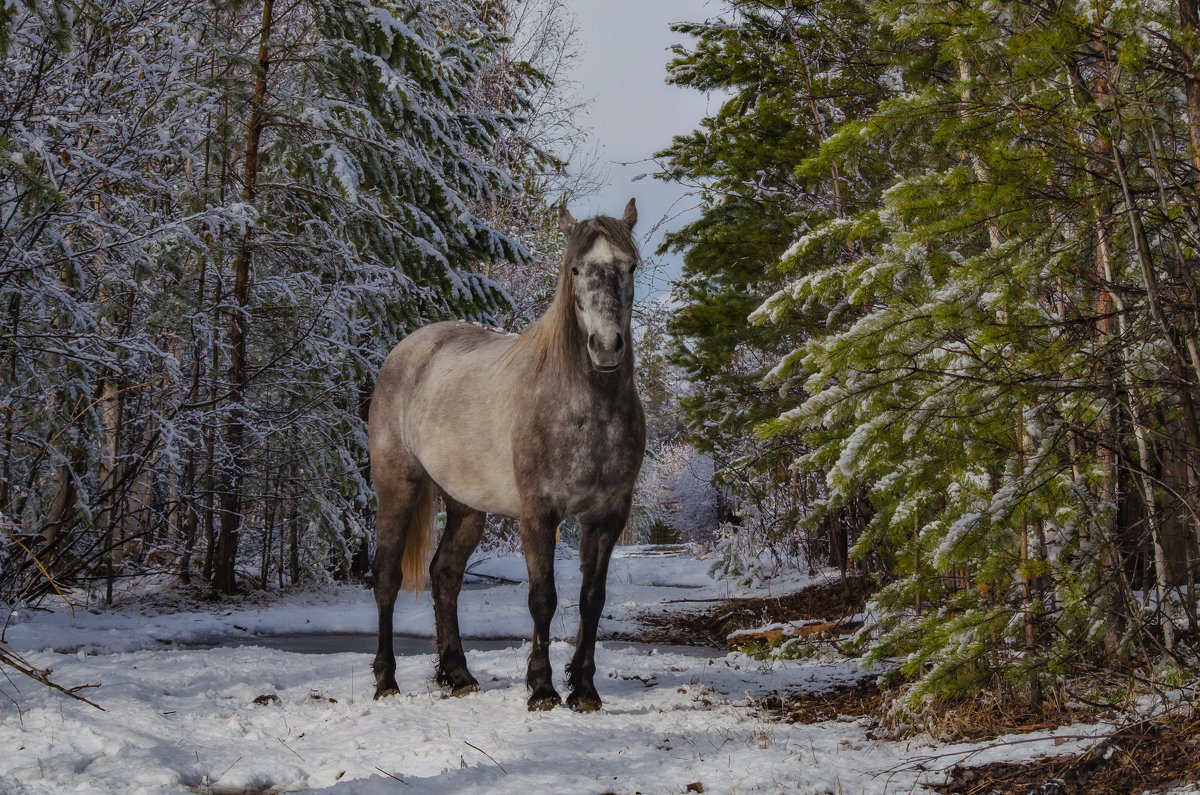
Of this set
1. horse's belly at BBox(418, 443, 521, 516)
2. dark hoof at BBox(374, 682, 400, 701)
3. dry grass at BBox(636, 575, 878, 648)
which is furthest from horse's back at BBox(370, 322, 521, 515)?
dry grass at BBox(636, 575, 878, 648)

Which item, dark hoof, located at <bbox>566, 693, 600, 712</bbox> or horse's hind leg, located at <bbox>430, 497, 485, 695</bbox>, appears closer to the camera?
dark hoof, located at <bbox>566, 693, 600, 712</bbox>

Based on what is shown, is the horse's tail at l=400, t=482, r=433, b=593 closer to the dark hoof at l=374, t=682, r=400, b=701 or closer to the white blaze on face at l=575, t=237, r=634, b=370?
the dark hoof at l=374, t=682, r=400, b=701

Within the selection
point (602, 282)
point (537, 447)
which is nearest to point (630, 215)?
point (602, 282)

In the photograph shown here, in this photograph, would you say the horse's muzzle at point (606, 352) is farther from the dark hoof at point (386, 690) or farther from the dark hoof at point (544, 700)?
the dark hoof at point (386, 690)

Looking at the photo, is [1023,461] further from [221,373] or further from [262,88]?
[262,88]

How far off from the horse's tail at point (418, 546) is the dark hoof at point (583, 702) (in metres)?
1.96

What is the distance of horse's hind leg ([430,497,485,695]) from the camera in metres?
5.41

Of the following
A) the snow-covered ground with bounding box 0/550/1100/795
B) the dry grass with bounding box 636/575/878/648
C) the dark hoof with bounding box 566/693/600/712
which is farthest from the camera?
the dry grass with bounding box 636/575/878/648

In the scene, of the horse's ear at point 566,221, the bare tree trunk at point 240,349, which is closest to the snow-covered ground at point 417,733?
the horse's ear at point 566,221

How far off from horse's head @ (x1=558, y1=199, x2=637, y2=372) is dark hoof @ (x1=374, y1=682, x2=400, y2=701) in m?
2.55

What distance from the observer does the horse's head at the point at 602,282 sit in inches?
164

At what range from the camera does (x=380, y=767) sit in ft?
11.8

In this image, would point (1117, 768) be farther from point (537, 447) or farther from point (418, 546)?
point (418, 546)

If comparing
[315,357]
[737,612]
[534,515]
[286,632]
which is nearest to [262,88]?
[315,357]
